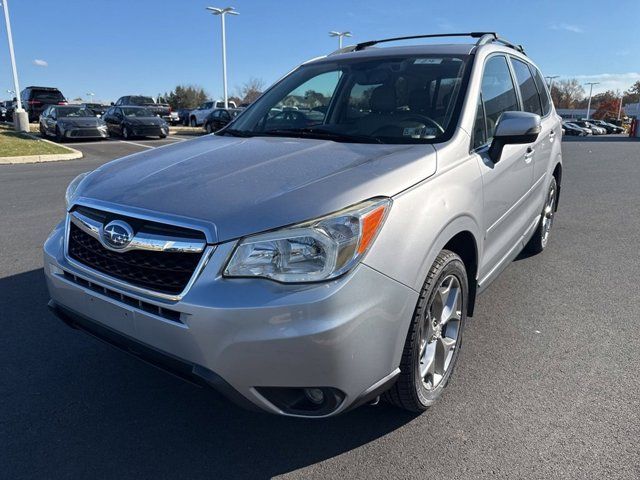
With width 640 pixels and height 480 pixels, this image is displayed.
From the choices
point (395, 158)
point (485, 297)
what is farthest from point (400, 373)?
point (485, 297)

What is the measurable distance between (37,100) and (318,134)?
32.1 metres

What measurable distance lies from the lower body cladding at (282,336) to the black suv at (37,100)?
32033 millimetres

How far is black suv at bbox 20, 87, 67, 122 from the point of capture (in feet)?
97.0

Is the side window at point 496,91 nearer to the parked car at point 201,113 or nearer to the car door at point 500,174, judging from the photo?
the car door at point 500,174

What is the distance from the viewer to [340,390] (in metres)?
1.93

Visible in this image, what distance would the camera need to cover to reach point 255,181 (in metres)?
2.24

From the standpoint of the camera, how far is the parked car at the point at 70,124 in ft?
62.6

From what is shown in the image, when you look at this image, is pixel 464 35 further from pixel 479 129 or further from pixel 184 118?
pixel 184 118

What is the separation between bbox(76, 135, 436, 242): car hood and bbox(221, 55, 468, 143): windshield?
307 mm

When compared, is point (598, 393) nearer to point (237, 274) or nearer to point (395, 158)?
point (395, 158)

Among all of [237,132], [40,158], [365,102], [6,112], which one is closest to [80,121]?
[40,158]

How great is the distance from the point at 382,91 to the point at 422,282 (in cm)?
160

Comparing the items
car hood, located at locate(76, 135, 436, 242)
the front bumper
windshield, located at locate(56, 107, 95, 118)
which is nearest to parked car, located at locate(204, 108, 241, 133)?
car hood, located at locate(76, 135, 436, 242)

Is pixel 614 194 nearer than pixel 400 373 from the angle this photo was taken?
No
